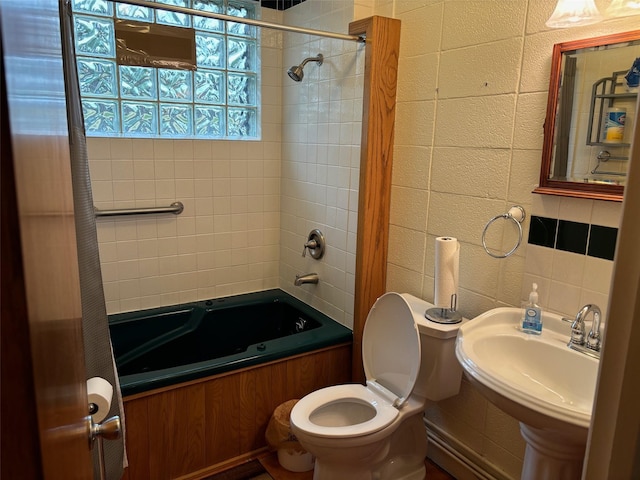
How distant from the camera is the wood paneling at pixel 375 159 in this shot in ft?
7.20

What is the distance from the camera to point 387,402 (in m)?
1.99

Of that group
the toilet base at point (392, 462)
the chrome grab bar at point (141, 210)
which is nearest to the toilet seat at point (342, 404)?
the toilet base at point (392, 462)

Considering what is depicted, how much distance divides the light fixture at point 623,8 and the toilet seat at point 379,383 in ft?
3.78

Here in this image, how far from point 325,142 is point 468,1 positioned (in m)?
1.00

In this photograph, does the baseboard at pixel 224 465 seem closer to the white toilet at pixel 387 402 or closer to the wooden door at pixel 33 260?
the white toilet at pixel 387 402

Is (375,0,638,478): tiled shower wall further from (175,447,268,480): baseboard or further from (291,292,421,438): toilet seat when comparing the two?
(175,447,268,480): baseboard

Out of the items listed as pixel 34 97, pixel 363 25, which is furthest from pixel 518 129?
pixel 34 97

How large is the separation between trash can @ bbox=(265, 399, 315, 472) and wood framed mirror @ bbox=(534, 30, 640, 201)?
1.44 m

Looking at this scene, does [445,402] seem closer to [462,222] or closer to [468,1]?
[462,222]

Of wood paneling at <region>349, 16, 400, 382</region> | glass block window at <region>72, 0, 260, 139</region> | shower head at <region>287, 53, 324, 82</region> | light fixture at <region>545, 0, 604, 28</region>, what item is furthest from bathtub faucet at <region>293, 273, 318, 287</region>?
light fixture at <region>545, 0, 604, 28</region>

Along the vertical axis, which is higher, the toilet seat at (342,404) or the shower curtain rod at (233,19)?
the shower curtain rod at (233,19)

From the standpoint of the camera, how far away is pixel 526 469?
1548 mm

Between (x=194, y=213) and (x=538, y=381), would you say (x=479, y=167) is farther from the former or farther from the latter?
(x=194, y=213)

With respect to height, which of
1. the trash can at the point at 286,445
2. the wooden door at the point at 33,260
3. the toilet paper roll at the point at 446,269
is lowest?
the trash can at the point at 286,445
